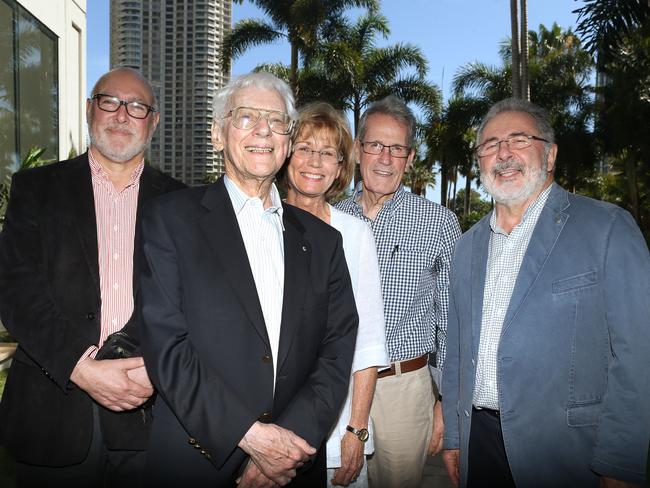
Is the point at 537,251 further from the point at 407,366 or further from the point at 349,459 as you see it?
the point at 349,459

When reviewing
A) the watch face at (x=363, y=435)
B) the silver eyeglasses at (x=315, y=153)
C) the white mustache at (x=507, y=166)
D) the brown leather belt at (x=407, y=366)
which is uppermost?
the silver eyeglasses at (x=315, y=153)

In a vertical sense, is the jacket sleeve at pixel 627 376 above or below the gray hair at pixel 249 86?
below

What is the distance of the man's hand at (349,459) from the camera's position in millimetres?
2627

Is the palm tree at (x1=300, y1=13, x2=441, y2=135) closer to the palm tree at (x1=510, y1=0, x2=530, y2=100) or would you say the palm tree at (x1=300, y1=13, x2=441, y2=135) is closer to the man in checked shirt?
the palm tree at (x1=510, y1=0, x2=530, y2=100)

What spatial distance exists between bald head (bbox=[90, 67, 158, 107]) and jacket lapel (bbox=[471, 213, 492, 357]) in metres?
1.83

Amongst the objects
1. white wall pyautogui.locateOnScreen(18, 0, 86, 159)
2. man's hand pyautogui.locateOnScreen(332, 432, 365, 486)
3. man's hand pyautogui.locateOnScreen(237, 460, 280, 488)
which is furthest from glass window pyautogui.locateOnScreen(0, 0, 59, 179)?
man's hand pyautogui.locateOnScreen(237, 460, 280, 488)

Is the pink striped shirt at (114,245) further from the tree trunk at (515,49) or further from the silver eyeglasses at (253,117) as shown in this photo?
the tree trunk at (515,49)

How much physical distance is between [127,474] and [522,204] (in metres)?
2.23

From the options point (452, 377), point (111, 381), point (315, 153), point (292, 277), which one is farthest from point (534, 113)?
point (111, 381)

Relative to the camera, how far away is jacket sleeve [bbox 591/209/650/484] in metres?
2.26

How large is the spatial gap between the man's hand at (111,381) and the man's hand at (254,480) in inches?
23.5

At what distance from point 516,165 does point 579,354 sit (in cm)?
92

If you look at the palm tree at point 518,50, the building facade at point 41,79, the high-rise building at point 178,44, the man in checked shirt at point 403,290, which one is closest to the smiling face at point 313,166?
the man in checked shirt at point 403,290

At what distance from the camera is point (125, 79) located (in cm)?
293
